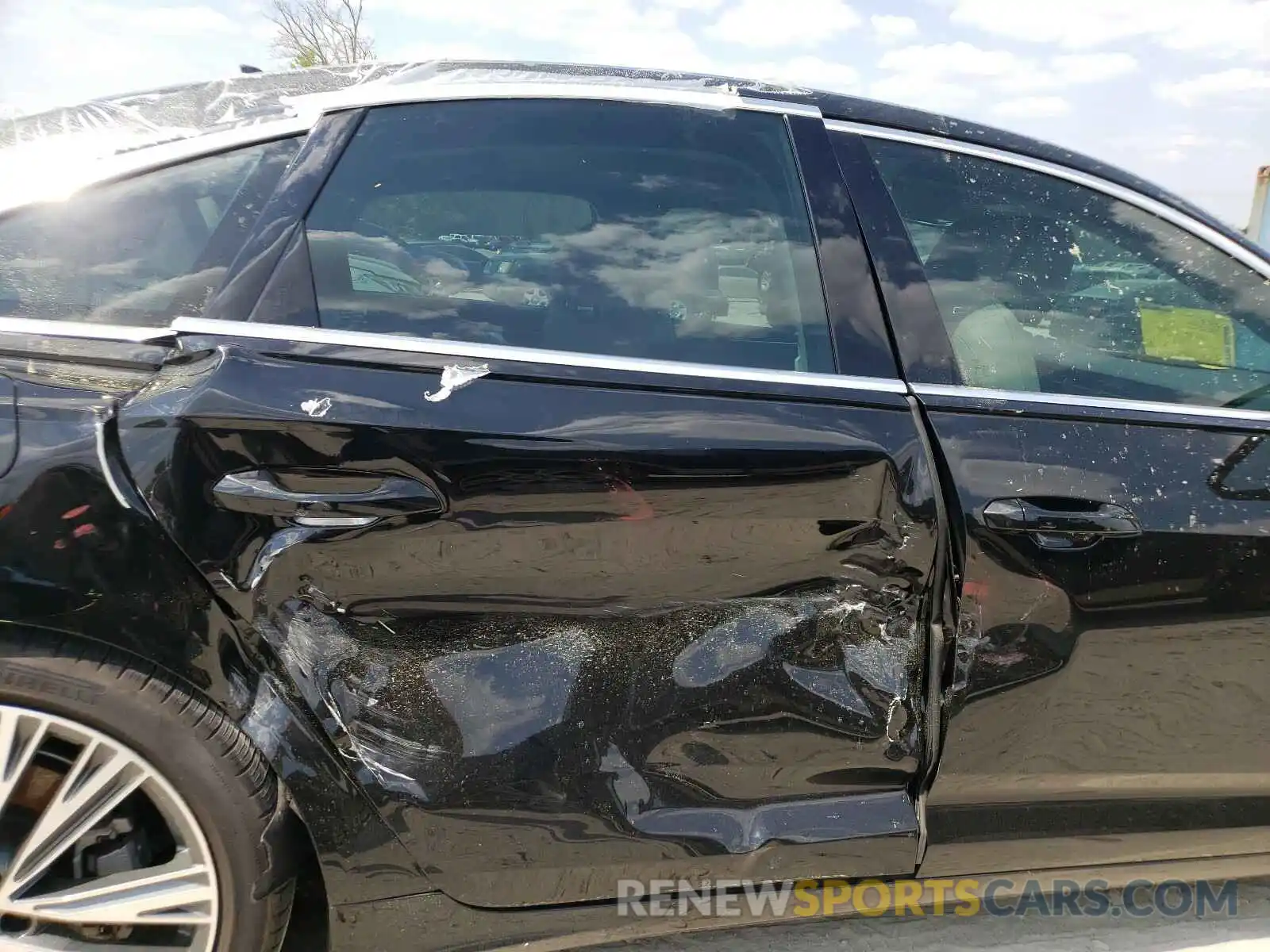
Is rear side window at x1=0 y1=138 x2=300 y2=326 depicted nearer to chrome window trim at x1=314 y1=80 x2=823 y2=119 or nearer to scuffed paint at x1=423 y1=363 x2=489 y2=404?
chrome window trim at x1=314 y1=80 x2=823 y2=119

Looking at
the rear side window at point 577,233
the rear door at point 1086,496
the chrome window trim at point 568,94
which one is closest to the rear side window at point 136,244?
the rear side window at point 577,233

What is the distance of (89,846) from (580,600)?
997 mm

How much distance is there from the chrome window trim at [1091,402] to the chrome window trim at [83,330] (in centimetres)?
135

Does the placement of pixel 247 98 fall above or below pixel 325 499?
above

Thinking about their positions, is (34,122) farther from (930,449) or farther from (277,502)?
(930,449)

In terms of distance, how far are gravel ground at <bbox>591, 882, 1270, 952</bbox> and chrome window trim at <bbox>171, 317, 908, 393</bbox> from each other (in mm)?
1280

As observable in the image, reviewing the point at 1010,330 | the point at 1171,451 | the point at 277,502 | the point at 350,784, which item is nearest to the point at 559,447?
the point at 277,502

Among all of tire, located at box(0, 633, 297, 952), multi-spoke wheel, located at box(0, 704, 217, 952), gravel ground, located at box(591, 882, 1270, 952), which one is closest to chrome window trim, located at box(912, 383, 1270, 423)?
gravel ground, located at box(591, 882, 1270, 952)

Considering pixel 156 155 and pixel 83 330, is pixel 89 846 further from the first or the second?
pixel 156 155

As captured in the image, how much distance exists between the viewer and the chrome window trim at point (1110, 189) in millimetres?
1622

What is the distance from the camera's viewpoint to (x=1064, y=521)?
4.71ft

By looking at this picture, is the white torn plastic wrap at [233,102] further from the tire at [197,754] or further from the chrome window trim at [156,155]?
the tire at [197,754]

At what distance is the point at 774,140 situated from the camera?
1.58m

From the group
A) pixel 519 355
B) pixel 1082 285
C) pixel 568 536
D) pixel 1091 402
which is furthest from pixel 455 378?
pixel 1082 285
